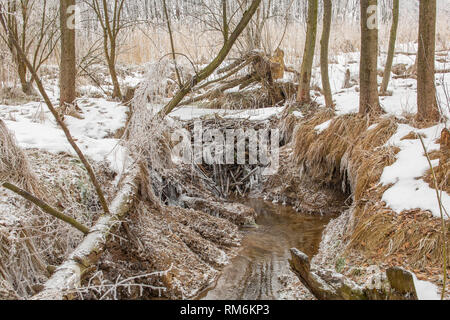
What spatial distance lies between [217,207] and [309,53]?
3.68 metres

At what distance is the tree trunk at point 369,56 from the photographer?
5102 mm

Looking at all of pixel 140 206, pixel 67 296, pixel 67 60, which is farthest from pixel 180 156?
pixel 67 296

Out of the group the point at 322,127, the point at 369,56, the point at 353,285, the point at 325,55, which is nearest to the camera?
the point at 353,285

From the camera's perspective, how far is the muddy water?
130 inches

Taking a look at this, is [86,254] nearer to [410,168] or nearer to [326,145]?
A: [410,168]

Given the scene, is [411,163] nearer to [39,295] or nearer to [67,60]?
[39,295]

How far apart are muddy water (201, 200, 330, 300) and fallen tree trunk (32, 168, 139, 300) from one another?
1043 mm

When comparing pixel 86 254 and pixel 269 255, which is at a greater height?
pixel 86 254

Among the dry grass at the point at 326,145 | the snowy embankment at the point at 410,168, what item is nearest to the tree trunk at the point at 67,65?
the dry grass at the point at 326,145

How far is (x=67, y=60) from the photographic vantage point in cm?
611

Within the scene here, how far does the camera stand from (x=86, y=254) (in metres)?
2.40

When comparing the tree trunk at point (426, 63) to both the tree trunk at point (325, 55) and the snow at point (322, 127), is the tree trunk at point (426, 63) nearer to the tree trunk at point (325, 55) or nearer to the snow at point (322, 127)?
the snow at point (322, 127)

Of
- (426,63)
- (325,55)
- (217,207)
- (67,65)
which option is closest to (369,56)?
(426,63)

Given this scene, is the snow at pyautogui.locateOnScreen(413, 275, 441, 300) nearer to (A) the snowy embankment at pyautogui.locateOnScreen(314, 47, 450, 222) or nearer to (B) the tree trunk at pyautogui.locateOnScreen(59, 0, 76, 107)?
(A) the snowy embankment at pyautogui.locateOnScreen(314, 47, 450, 222)
